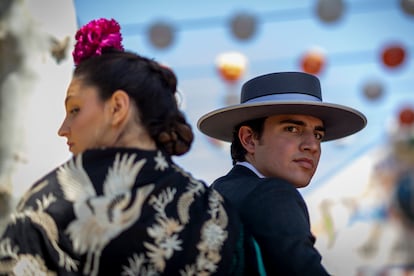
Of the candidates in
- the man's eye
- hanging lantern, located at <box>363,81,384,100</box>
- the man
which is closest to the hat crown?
the man

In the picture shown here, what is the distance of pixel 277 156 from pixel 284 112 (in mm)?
114

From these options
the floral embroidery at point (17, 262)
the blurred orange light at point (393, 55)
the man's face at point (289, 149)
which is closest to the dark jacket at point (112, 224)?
the floral embroidery at point (17, 262)

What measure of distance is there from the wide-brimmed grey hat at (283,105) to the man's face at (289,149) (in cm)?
3

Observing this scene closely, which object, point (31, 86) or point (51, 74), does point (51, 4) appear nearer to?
point (51, 74)

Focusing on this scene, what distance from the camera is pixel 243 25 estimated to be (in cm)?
394

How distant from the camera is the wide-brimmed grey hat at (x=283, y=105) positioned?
1.63 m

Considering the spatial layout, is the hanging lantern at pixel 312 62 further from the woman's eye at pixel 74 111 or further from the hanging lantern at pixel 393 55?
the woman's eye at pixel 74 111

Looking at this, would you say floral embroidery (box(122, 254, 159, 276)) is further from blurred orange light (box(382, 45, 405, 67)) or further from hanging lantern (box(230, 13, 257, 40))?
blurred orange light (box(382, 45, 405, 67))

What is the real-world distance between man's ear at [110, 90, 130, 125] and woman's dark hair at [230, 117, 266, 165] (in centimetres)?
54

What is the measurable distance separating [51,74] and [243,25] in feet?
7.58

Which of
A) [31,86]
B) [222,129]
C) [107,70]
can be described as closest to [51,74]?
[222,129]

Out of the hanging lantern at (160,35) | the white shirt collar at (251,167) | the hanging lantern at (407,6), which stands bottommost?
the white shirt collar at (251,167)

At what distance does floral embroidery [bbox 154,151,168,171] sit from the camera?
1179mm

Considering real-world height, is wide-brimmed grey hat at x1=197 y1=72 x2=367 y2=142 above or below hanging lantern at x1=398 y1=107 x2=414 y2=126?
above
